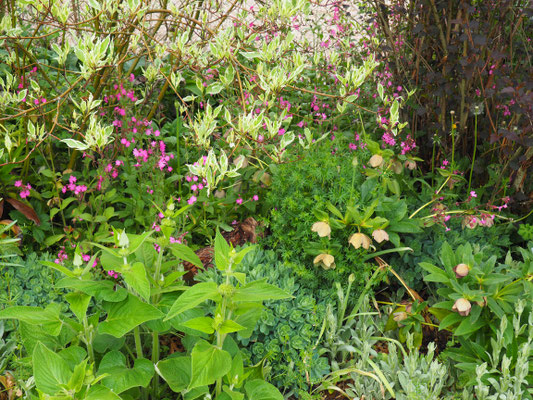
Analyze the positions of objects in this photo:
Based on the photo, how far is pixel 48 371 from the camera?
1565 mm

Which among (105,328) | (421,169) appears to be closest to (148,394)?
(105,328)

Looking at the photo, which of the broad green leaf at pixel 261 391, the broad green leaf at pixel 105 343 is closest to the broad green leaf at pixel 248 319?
the broad green leaf at pixel 261 391

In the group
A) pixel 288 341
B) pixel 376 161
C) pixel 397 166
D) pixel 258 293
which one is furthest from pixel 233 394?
pixel 397 166

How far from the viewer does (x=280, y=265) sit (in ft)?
8.07

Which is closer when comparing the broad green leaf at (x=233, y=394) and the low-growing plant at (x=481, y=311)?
the broad green leaf at (x=233, y=394)

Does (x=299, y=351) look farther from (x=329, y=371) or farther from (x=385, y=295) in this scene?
(x=385, y=295)

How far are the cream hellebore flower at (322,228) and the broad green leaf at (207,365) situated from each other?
858 mm

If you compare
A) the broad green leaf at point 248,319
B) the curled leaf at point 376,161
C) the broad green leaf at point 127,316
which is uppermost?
the broad green leaf at point 127,316

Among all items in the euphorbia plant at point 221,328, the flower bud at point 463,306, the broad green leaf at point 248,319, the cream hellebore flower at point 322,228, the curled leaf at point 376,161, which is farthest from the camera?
the curled leaf at point 376,161

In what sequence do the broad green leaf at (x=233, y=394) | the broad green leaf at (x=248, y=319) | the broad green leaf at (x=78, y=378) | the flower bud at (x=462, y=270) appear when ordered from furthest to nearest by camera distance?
the flower bud at (x=462, y=270)
the broad green leaf at (x=248, y=319)
the broad green leaf at (x=233, y=394)
the broad green leaf at (x=78, y=378)

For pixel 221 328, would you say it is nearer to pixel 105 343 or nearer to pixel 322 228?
pixel 105 343

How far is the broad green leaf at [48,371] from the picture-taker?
155 centimetres

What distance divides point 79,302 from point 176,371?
15.8 inches

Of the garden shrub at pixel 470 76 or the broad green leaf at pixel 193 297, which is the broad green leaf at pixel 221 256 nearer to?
the broad green leaf at pixel 193 297
